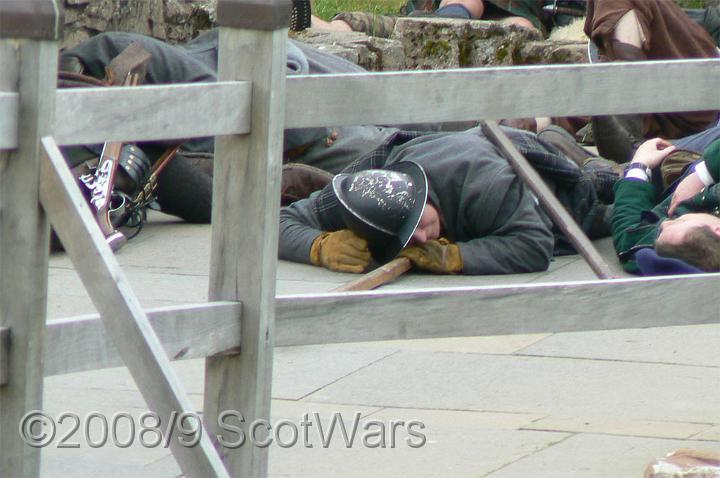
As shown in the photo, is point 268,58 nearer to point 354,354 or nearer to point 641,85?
point 641,85

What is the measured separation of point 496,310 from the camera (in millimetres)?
2652

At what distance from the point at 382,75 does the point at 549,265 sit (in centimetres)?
285

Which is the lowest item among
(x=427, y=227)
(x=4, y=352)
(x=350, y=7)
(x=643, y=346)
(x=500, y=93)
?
(x=350, y=7)

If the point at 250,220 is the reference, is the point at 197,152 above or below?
below

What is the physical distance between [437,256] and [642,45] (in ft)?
8.91

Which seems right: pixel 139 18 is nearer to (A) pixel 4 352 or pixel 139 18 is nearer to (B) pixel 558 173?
(B) pixel 558 173

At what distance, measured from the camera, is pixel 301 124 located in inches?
96.6

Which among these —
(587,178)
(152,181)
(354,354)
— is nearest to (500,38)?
(587,178)

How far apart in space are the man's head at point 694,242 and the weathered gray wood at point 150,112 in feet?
9.19

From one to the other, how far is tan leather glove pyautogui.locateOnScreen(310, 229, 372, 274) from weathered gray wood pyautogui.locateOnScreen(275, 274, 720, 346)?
91.9 inches

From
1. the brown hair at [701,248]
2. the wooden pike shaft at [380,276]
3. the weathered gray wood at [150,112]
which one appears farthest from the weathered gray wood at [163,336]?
the brown hair at [701,248]

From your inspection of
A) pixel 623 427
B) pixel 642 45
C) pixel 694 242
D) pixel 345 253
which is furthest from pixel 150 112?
pixel 642 45

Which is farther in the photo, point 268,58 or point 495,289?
point 495,289

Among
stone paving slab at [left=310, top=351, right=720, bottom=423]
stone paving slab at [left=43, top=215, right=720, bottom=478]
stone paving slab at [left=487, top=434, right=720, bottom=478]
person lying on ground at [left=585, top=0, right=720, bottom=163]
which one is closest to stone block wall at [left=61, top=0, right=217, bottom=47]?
person lying on ground at [left=585, top=0, right=720, bottom=163]
